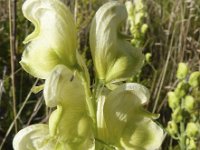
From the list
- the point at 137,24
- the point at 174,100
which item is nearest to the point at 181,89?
the point at 174,100

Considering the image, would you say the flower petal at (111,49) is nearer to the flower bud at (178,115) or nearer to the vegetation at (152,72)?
the vegetation at (152,72)

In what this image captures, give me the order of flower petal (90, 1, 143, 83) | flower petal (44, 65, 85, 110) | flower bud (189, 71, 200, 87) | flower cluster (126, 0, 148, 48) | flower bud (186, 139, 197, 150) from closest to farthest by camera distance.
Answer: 1. flower petal (44, 65, 85, 110)
2. flower petal (90, 1, 143, 83)
3. flower bud (186, 139, 197, 150)
4. flower bud (189, 71, 200, 87)
5. flower cluster (126, 0, 148, 48)

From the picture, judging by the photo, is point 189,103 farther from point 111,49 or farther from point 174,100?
point 111,49

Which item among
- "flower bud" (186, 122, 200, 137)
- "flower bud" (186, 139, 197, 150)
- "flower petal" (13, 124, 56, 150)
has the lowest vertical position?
"flower bud" (186, 139, 197, 150)

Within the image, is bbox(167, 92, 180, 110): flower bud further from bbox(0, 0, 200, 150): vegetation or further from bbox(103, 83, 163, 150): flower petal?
bbox(103, 83, 163, 150): flower petal

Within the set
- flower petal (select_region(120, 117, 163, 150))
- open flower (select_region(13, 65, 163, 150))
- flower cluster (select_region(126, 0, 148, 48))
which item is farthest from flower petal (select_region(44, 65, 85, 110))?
flower cluster (select_region(126, 0, 148, 48))

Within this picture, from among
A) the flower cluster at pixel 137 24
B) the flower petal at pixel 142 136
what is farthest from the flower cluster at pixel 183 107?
the flower petal at pixel 142 136

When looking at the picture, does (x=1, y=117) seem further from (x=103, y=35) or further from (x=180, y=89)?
(x=103, y=35)
